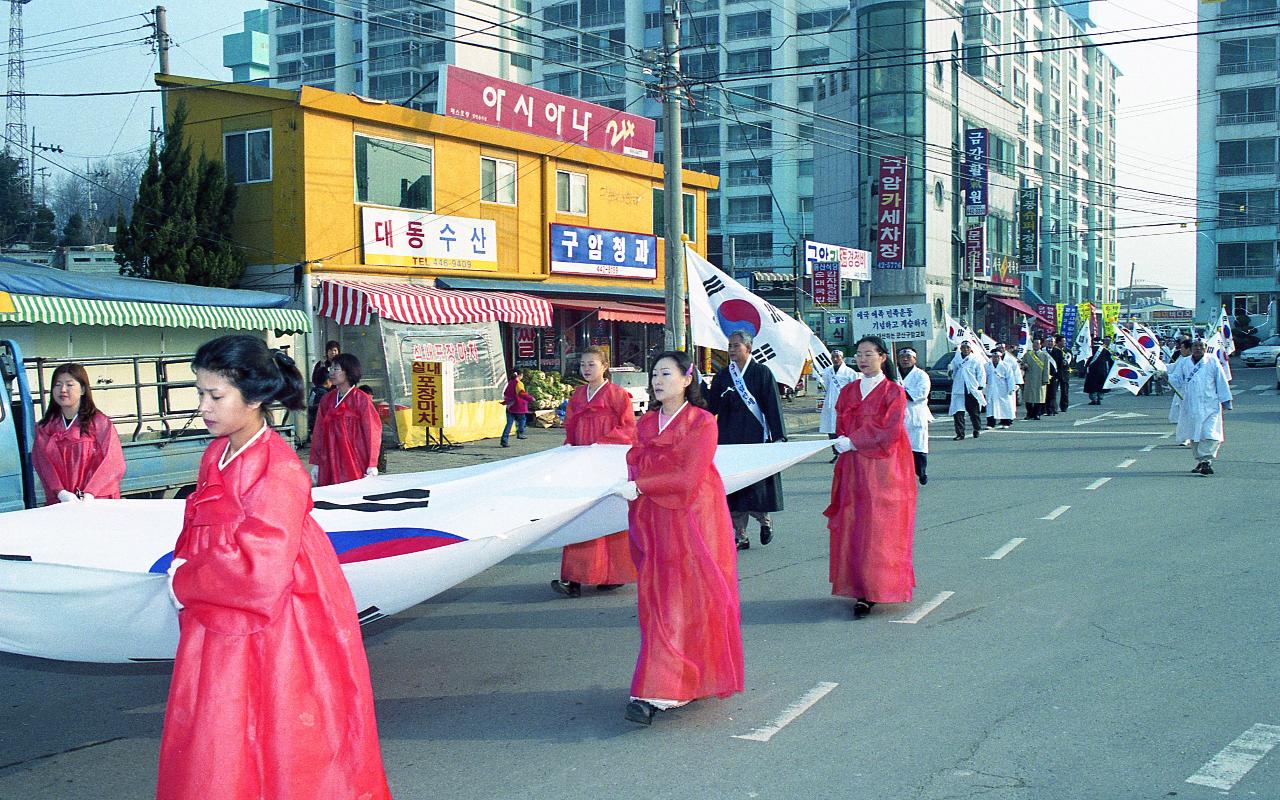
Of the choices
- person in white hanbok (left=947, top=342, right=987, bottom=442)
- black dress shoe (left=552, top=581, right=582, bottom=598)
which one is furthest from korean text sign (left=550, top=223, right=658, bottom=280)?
black dress shoe (left=552, top=581, right=582, bottom=598)

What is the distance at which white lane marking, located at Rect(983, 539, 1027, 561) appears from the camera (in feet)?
28.6

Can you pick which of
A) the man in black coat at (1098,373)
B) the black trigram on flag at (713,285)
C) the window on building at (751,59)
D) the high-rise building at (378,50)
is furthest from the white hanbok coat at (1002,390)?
the window on building at (751,59)

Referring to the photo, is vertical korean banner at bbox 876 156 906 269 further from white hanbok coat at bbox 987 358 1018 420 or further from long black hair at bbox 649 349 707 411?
long black hair at bbox 649 349 707 411

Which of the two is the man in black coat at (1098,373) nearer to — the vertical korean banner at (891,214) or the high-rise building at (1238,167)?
the vertical korean banner at (891,214)

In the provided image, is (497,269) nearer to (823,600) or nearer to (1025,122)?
(823,600)

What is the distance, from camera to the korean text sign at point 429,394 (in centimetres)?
1811

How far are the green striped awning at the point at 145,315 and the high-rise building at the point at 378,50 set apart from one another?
4598cm

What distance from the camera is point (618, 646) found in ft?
21.1

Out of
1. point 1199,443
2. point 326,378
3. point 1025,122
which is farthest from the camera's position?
point 1025,122

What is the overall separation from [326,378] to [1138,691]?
11.6 metres

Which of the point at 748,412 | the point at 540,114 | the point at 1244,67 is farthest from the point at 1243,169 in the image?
the point at 748,412

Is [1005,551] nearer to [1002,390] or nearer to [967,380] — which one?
[967,380]

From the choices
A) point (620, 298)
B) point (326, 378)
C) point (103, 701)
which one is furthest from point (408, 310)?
point (103, 701)

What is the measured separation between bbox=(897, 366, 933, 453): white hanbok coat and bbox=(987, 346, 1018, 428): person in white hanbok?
24.3ft
